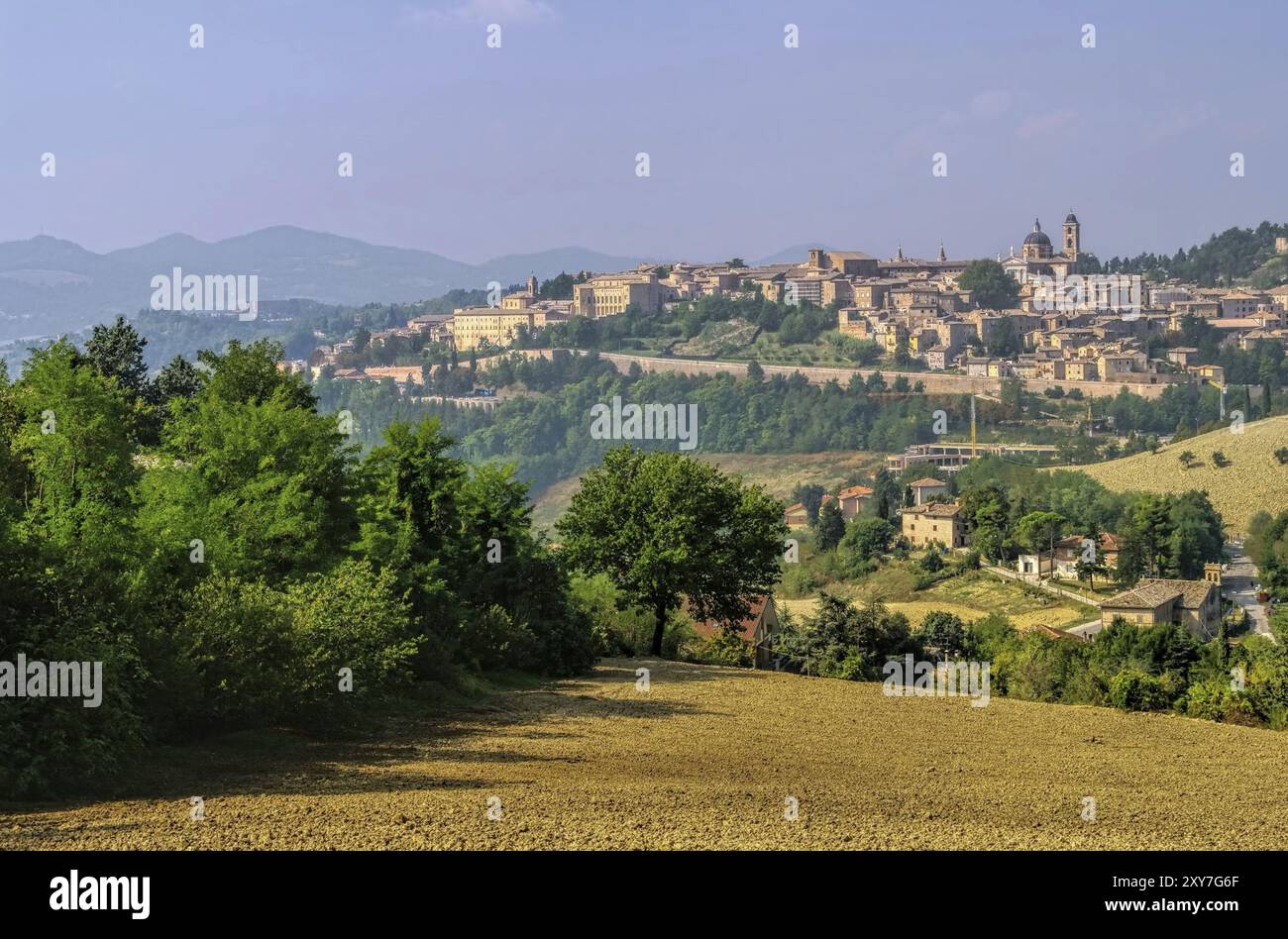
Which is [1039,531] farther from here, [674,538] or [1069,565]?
[674,538]

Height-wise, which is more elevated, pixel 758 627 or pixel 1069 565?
pixel 758 627

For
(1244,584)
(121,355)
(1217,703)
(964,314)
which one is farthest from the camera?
(964,314)

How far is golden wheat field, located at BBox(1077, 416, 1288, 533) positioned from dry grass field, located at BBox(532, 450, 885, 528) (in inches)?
859

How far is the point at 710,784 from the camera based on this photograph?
462 inches

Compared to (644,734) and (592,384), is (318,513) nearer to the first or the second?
(644,734)

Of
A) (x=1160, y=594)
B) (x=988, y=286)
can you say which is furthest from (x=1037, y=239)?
(x=1160, y=594)

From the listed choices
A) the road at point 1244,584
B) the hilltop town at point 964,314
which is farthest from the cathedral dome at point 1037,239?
the road at point 1244,584

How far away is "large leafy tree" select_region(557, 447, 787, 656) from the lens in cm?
2530

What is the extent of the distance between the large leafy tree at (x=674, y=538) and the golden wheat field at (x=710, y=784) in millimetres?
6971

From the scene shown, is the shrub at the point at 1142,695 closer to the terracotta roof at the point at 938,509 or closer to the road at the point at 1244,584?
the road at the point at 1244,584

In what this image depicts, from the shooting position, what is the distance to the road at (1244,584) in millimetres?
56250

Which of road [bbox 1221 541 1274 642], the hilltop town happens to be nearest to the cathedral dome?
the hilltop town

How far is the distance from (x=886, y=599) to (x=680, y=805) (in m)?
50.9

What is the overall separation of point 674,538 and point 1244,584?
48.4m
